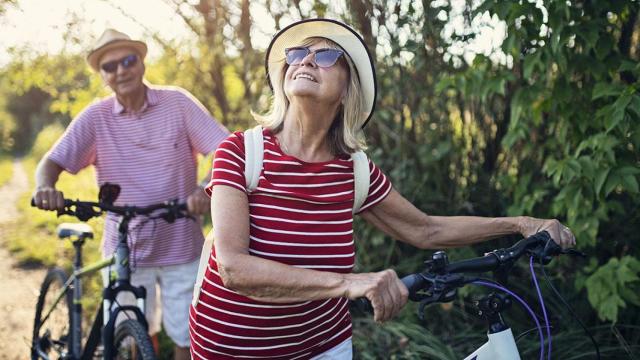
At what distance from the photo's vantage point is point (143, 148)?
3.71 metres

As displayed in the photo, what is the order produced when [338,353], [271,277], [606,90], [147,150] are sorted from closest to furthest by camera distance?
[271,277] < [338,353] < [606,90] < [147,150]

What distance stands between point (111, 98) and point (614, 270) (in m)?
2.92

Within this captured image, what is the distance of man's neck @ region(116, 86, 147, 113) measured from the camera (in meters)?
3.72

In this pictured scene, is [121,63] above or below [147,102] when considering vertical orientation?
above

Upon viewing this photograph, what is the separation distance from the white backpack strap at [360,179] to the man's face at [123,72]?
5.86ft

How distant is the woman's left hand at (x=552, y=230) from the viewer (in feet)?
7.23

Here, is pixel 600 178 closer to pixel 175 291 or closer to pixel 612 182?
pixel 612 182

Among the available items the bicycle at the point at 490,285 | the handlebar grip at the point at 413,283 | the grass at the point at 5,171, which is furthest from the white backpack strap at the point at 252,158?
the grass at the point at 5,171

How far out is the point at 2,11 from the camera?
15.0 feet

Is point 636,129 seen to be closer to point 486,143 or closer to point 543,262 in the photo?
point 543,262

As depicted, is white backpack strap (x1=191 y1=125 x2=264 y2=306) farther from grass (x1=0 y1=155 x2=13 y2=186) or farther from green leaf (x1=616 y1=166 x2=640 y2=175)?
grass (x1=0 y1=155 x2=13 y2=186)

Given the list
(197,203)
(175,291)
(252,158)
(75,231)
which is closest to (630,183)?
(252,158)

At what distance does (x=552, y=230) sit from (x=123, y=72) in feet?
8.28

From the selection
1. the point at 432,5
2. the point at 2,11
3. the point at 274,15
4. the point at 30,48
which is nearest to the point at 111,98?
the point at 2,11
